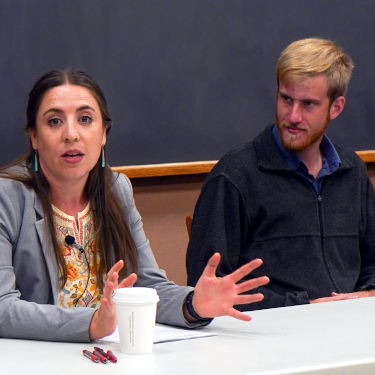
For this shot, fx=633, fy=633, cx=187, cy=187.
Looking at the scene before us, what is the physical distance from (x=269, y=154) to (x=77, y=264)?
2.90ft

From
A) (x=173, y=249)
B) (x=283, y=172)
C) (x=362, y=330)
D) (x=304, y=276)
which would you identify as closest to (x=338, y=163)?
(x=283, y=172)

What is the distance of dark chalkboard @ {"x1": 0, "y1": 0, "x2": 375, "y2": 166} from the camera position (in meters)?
2.45

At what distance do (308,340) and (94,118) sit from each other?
2.97 feet

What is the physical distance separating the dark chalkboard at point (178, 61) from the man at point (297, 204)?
1.46ft

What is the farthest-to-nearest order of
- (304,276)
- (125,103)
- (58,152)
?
(125,103) → (304,276) → (58,152)

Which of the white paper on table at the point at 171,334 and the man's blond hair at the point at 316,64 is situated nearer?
the white paper on table at the point at 171,334

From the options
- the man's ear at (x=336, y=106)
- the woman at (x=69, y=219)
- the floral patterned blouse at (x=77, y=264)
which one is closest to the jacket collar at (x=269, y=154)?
the man's ear at (x=336, y=106)

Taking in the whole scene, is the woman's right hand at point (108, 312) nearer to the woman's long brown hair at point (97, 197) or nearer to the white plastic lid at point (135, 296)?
the white plastic lid at point (135, 296)

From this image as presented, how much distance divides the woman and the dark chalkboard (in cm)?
63

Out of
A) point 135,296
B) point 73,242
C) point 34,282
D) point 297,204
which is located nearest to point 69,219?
point 73,242

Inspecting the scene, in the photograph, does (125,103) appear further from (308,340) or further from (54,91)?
(308,340)

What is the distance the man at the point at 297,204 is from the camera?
7.27 ft

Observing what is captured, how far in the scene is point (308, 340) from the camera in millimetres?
1341

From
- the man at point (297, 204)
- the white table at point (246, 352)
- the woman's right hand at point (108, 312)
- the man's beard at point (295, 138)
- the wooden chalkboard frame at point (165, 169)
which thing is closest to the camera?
the white table at point (246, 352)
